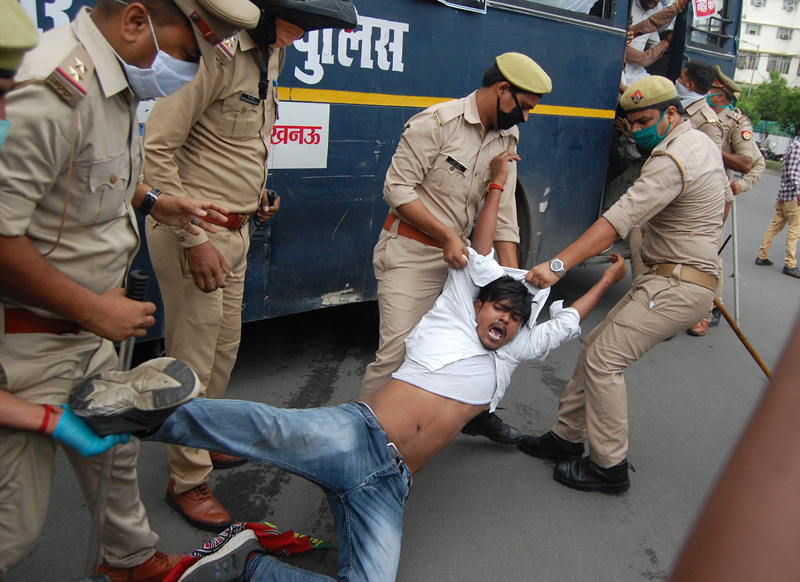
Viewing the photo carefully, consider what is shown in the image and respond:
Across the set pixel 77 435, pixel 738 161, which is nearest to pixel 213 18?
pixel 77 435

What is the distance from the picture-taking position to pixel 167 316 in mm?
2404

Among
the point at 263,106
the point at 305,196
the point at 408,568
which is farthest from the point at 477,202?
the point at 408,568

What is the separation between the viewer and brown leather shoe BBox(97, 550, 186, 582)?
6.39 ft

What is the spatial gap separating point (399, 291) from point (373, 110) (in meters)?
1.16

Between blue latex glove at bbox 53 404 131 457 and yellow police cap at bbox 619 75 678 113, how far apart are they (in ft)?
8.98

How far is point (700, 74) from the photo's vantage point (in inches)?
199

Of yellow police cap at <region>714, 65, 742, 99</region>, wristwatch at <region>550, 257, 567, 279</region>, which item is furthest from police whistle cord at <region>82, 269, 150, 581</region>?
yellow police cap at <region>714, 65, 742, 99</region>

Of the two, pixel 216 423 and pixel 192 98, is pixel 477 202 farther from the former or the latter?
pixel 216 423

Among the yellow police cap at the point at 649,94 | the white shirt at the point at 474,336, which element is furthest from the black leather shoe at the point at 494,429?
the yellow police cap at the point at 649,94

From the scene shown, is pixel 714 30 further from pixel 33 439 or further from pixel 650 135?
pixel 33 439

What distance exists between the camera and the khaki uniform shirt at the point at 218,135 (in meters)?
2.08

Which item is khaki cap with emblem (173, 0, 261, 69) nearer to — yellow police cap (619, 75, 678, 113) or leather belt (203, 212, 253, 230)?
leather belt (203, 212, 253, 230)

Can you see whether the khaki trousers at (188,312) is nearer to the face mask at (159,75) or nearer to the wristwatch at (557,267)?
the face mask at (159,75)

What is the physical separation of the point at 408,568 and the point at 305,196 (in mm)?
1893
